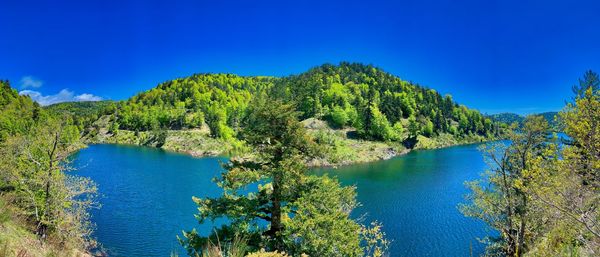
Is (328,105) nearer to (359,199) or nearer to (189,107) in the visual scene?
(189,107)

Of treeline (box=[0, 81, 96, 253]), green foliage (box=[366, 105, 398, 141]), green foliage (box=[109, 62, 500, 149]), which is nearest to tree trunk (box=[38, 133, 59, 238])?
treeline (box=[0, 81, 96, 253])

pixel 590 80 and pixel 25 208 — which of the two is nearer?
pixel 25 208

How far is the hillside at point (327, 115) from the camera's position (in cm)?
10935

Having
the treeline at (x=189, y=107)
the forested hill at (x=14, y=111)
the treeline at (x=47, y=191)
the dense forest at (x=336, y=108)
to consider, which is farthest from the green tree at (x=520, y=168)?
the treeline at (x=189, y=107)

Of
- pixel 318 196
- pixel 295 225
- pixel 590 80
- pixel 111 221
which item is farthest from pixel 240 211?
pixel 590 80

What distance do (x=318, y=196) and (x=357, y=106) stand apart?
113 meters

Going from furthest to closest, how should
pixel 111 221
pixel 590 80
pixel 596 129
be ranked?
pixel 590 80, pixel 111 221, pixel 596 129

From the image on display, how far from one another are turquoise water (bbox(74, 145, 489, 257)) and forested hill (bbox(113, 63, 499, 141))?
115 ft

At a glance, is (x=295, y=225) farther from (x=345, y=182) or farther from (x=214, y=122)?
(x=214, y=122)

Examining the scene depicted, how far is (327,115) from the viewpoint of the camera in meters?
121

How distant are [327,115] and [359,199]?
248ft

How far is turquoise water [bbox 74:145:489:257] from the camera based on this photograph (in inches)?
1253

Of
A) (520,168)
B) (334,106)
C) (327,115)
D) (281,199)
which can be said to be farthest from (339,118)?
(281,199)

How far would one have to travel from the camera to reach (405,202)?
45.5 meters
